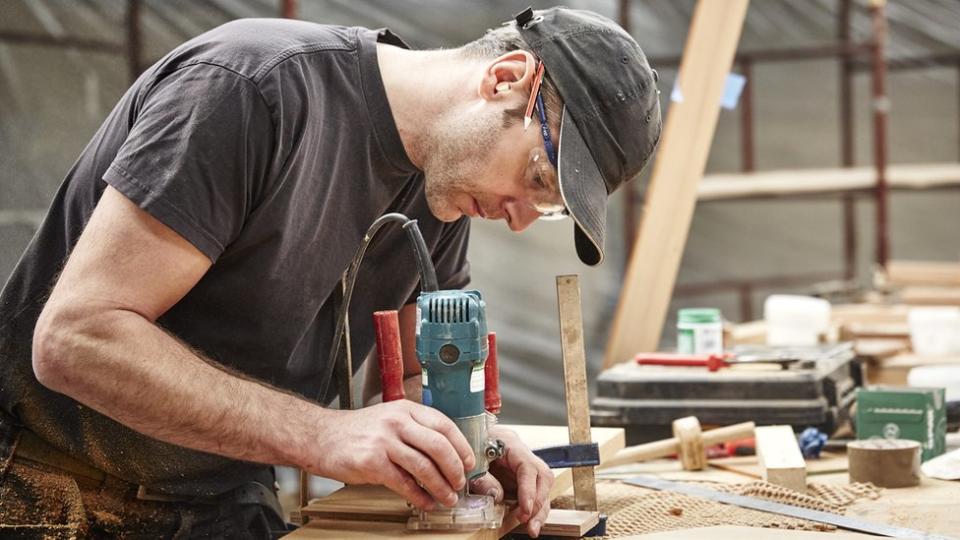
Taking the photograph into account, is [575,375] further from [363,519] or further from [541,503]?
[363,519]

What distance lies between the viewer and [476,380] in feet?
4.70

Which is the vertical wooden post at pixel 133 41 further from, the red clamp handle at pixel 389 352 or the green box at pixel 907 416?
the green box at pixel 907 416

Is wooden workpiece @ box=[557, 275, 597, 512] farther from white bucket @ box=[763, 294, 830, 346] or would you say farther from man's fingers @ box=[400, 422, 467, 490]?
white bucket @ box=[763, 294, 830, 346]

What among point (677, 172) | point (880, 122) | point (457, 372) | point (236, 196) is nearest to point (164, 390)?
point (236, 196)

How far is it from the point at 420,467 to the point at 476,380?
142 millimetres

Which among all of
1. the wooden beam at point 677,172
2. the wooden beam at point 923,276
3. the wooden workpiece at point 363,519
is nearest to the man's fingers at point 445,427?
the wooden workpiece at point 363,519

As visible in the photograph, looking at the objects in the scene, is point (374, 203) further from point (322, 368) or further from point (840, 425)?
point (840, 425)

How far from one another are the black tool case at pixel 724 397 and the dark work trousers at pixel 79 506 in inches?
37.5

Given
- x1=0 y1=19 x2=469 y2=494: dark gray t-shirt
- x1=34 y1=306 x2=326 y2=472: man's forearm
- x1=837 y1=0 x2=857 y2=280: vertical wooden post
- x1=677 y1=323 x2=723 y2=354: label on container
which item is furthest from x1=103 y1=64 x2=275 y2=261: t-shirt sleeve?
x1=837 y1=0 x2=857 y2=280: vertical wooden post

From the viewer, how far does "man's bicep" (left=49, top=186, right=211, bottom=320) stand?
4.38ft

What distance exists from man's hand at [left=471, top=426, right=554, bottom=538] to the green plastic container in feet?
3.64

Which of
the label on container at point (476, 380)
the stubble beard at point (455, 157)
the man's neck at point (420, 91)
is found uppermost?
the man's neck at point (420, 91)

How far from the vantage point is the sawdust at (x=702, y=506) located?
1.67 metres

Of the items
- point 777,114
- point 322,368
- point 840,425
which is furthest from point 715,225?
point 322,368
